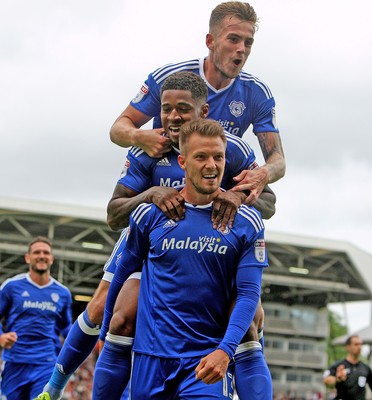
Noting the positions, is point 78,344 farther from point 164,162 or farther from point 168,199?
point 168,199

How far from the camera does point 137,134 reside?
5.89m

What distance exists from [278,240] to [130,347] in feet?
109

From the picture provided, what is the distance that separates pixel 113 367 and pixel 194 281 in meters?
0.77

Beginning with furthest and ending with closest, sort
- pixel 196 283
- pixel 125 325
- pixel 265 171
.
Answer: pixel 265 171, pixel 125 325, pixel 196 283

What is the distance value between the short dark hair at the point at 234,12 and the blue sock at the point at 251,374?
2.18m

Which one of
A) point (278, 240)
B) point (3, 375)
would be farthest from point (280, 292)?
point (3, 375)

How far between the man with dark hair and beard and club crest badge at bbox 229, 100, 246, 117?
5006 mm

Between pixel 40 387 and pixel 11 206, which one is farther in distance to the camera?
pixel 11 206

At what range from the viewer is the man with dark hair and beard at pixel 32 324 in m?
10.8

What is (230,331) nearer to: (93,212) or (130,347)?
(130,347)

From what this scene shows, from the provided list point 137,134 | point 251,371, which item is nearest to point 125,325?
point 251,371

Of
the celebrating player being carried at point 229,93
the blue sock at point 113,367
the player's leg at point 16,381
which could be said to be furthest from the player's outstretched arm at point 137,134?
the player's leg at point 16,381

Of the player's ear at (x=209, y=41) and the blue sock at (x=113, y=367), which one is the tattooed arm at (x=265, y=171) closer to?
the player's ear at (x=209, y=41)

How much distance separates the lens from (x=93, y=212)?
3512cm
